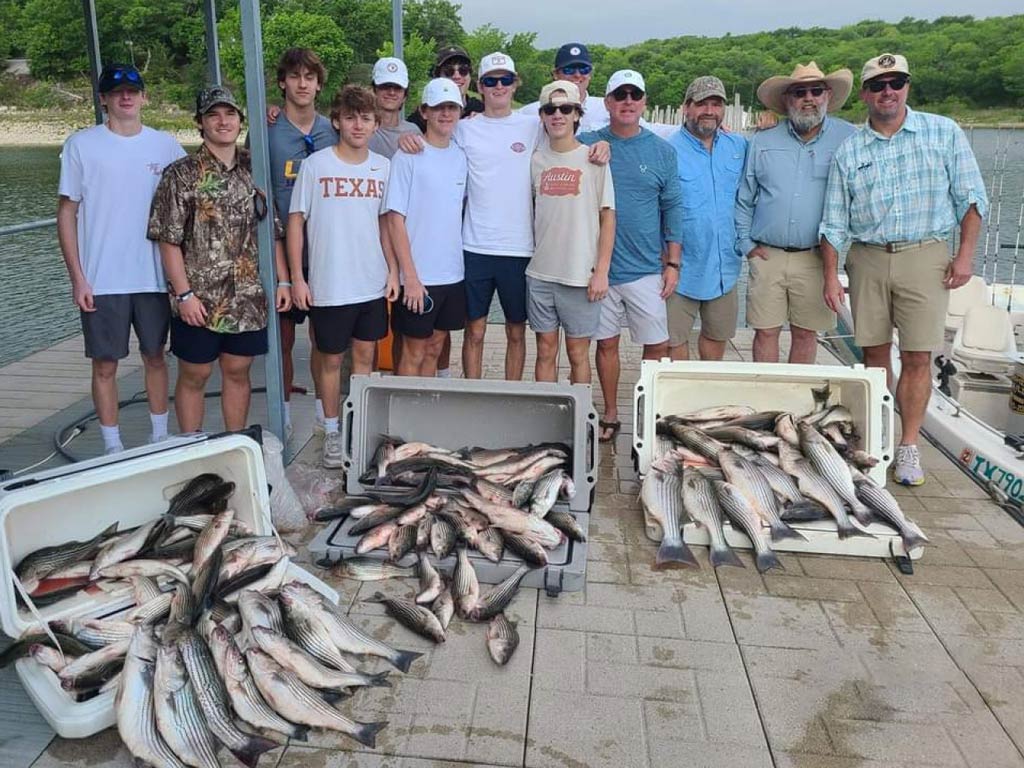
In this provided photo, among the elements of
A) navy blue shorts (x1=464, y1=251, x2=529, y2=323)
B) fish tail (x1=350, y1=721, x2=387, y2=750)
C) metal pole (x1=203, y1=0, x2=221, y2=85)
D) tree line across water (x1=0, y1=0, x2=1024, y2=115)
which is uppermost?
tree line across water (x1=0, y1=0, x2=1024, y2=115)

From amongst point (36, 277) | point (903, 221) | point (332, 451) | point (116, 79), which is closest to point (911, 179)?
point (903, 221)

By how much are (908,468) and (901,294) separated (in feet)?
3.23

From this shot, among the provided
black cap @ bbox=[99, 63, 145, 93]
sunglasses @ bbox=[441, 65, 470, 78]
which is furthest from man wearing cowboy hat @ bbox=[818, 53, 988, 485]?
black cap @ bbox=[99, 63, 145, 93]

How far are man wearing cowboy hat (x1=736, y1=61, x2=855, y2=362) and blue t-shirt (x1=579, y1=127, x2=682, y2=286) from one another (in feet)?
1.62

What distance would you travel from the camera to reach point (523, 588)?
3.32m

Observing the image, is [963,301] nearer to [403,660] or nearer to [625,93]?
[625,93]

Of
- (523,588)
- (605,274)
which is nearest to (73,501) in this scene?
(523,588)

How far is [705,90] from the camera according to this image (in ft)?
15.2

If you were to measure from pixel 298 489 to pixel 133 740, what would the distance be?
193 centimetres

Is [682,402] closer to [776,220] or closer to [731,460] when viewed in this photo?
[731,460]

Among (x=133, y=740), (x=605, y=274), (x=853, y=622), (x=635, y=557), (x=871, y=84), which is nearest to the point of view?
(x=133, y=740)

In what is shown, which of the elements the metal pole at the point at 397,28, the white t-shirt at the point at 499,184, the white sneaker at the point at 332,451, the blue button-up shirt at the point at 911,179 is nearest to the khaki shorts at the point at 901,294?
Answer: the blue button-up shirt at the point at 911,179

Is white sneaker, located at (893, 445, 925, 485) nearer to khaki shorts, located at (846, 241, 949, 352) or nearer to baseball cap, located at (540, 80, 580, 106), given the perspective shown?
khaki shorts, located at (846, 241, 949, 352)

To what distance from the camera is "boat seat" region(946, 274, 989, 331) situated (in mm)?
7523
